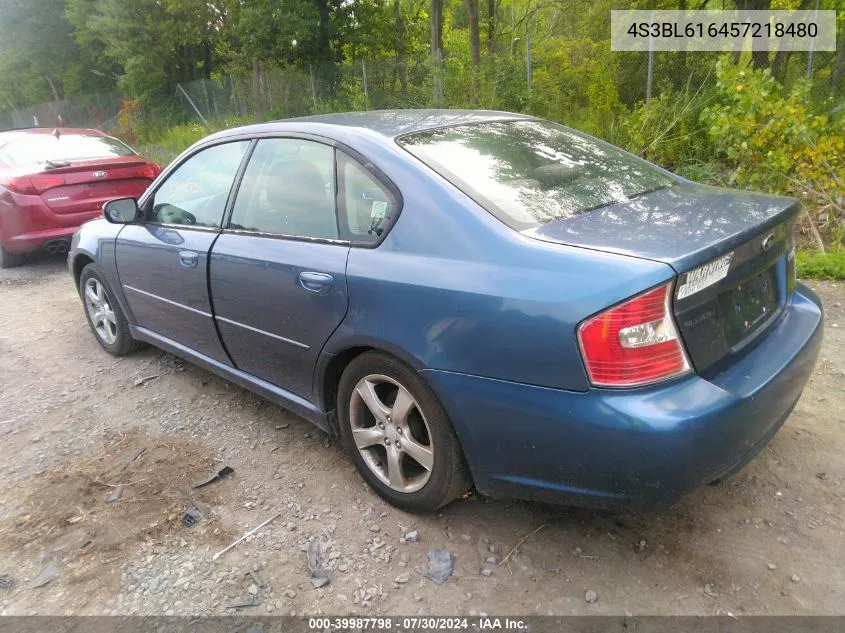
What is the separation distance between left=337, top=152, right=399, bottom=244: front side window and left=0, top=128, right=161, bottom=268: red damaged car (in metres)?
5.37

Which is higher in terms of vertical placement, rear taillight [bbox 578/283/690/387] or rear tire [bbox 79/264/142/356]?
rear taillight [bbox 578/283/690/387]

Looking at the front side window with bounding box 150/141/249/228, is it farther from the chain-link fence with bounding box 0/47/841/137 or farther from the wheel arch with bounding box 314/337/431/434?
the chain-link fence with bounding box 0/47/841/137

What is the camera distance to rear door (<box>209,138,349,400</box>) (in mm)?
2637

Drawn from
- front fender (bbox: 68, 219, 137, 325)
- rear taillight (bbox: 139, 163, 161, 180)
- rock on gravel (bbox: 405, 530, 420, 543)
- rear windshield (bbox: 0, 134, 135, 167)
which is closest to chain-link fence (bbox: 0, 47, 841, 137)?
rear taillight (bbox: 139, 163, 161, 180)

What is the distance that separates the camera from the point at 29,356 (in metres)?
4.76

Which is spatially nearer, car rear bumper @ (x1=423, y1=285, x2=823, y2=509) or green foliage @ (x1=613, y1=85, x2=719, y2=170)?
car rear bumper @ (x1=423, y1=285, x2=823, y2=509)

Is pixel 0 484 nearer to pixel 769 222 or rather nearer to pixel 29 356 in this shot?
pixel 29 356

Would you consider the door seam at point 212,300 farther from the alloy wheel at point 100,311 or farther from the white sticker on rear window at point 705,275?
the white sticker on rear window at point 705,275

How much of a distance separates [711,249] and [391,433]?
138 centimetres

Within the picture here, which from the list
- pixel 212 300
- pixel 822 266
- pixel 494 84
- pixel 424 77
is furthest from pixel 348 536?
pixel 424 77

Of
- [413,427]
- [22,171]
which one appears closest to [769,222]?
[413,427]

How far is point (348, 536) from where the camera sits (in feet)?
8.37

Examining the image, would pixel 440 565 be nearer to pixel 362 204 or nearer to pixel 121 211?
pixel 362 204

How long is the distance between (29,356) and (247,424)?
2394 mm
